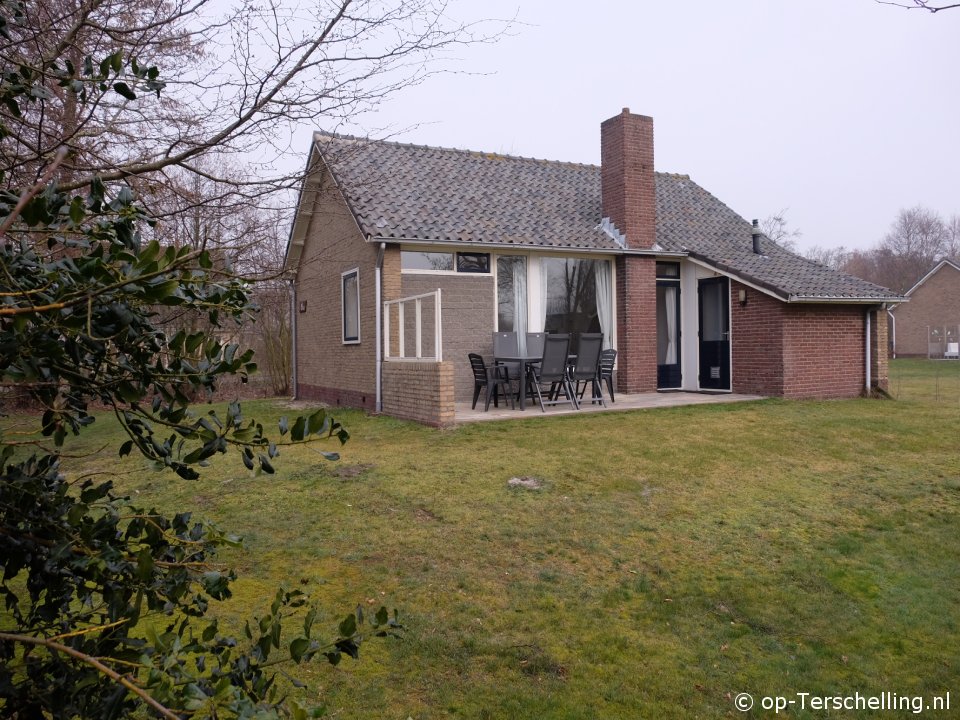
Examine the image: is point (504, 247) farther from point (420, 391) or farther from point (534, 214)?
point (420, 391)

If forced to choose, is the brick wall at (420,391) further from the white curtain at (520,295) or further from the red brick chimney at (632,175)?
the red brick chimney at (632,175)

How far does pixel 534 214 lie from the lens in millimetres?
14453

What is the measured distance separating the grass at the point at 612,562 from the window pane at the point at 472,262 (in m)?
4.55

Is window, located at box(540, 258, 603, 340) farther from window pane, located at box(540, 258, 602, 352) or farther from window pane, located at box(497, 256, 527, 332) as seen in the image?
window pane, located at box(497, 256, 527, 332)

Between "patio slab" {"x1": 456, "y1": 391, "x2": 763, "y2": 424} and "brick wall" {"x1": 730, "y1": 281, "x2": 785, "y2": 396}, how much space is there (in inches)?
12.4

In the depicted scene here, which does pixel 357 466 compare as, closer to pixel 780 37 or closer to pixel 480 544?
pixel 480 544

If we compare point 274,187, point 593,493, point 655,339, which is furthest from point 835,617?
point 655,339

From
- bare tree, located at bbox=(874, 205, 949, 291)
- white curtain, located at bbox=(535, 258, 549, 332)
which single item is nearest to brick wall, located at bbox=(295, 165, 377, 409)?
white curtain, located at bbox=(535, 258, 549, 332)

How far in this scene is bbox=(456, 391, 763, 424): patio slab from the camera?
35.6 ft

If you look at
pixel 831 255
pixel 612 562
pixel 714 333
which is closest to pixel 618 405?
pixel 714 333

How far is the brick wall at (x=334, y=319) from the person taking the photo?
42.1 ft

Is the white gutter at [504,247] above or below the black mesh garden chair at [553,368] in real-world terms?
above

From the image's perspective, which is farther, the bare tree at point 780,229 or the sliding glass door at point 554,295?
the bare tree at point 780,229

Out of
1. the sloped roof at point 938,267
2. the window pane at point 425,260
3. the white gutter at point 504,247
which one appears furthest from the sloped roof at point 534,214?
the sloped roof at point 938,267
